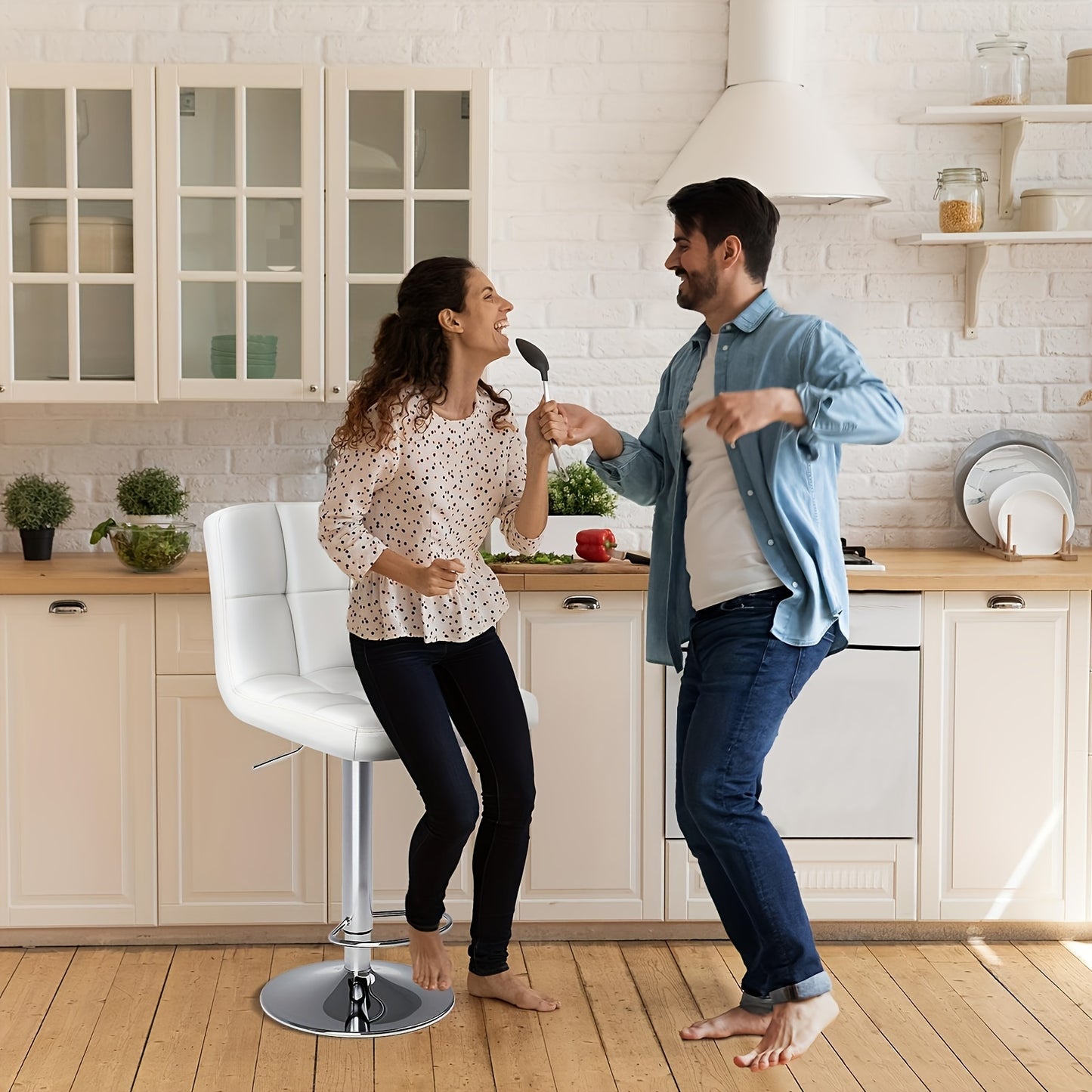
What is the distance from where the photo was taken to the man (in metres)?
2.23

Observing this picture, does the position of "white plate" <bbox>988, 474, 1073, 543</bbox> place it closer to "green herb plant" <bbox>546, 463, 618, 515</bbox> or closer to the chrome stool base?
"green herb plant" <bbox>546, 463, 618, 515</bbox>

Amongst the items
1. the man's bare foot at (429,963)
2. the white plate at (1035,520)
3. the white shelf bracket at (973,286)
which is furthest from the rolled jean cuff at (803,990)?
the white shelf bracket at (973,286)

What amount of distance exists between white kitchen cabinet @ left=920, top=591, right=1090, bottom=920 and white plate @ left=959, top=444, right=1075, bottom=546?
Result: 474 millimetres

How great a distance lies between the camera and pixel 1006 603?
2.88 metres

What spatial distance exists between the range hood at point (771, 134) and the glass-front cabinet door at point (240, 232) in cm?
90

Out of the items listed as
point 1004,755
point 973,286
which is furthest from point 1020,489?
point 1004,755

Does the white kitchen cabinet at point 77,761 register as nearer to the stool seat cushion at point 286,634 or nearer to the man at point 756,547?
the stool seat cushion at point 286,634

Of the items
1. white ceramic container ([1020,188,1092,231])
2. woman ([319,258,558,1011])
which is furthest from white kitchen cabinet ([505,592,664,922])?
white ceramic container ([1020,188,1092,231])

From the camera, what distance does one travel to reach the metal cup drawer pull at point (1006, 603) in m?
2.88

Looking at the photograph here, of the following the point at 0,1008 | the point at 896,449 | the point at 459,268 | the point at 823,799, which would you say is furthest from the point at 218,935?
the point at 896,449

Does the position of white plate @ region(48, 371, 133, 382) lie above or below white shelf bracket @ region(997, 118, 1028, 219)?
below

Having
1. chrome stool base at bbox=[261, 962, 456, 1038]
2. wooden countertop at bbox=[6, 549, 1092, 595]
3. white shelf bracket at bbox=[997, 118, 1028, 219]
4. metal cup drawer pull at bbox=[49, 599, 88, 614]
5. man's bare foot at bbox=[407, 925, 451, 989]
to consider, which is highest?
white shelf bracket at bbox=[997, 118, 1028, 219]

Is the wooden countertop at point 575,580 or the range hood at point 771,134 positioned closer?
the wooden countertop at point 575,580

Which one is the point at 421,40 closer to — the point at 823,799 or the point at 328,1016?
the point at 823,799
